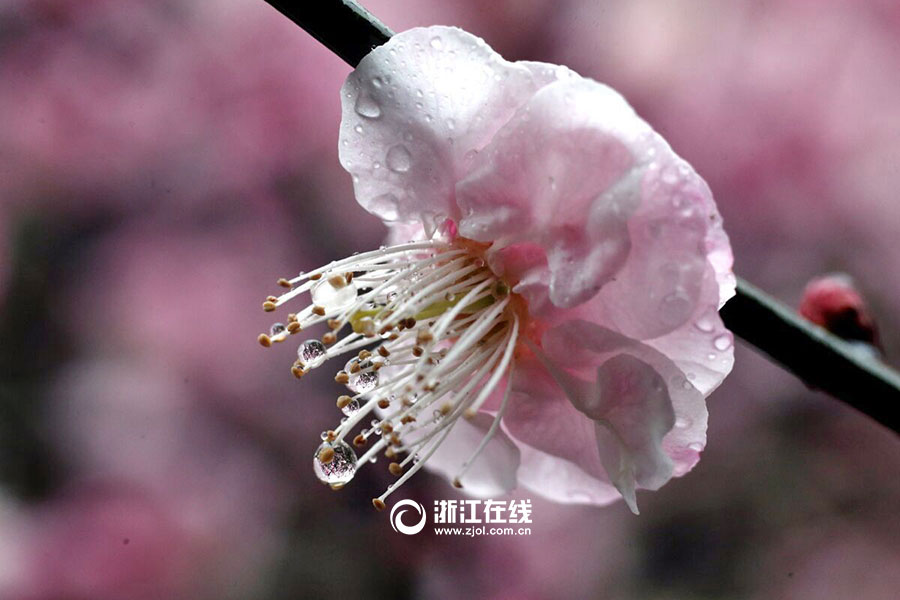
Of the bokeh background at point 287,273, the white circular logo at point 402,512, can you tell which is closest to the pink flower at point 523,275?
the white circular logo at point 402,512

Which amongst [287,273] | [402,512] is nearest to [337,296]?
[402,512]

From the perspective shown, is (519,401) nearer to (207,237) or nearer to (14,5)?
(207,237)

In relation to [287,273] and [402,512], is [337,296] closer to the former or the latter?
[402,512]

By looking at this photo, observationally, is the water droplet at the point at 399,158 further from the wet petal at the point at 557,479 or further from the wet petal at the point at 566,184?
the wet petal at the point at 557,479

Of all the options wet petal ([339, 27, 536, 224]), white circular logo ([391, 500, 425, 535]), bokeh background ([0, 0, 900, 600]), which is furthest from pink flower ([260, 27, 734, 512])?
bokeh background ([0, 0, 900, 600])

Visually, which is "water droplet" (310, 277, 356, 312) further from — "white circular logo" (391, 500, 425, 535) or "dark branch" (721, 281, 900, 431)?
"white circular logo" (391, 500, 425, 535)

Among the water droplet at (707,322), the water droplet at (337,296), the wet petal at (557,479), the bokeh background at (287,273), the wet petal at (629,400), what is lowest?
the bokeh background at (287,273)

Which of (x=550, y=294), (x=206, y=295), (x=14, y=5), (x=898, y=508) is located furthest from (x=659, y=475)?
(x=14, y=5)
